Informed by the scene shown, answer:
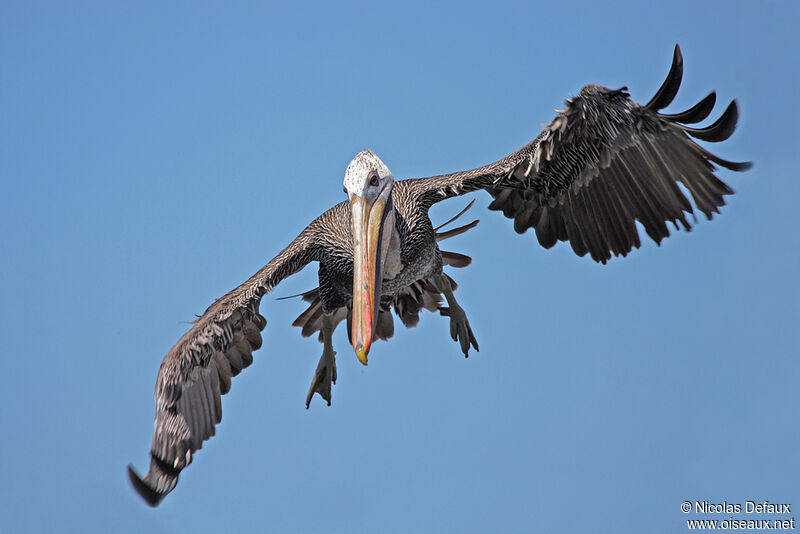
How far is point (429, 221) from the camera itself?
10.2 metres

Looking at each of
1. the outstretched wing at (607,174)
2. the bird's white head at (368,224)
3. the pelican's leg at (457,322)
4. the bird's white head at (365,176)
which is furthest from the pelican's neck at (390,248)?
the pelican's leg at (457,322)

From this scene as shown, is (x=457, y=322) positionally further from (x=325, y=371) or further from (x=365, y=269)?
(x=365, y=269)

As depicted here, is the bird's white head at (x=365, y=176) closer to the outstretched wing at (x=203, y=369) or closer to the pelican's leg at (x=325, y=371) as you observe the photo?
the outstretched wing at (x=203, y=369)

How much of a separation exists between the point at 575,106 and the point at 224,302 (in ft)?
12.7

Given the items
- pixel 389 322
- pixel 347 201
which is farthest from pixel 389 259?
pixel 389 322

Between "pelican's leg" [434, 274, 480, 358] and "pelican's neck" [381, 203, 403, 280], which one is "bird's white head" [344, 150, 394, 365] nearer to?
"pelican's neck" [381, 203, 403, 280]

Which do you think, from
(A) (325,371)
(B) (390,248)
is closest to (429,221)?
(B) (390,248)

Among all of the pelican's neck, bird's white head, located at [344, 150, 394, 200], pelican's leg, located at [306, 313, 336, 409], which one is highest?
bird's white head, located at [344, 150, 394, 200]

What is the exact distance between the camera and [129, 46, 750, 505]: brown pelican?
878 centimetres

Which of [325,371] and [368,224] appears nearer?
[368,224]

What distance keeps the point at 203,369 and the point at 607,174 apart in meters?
4.51

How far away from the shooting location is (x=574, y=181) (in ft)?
32.2

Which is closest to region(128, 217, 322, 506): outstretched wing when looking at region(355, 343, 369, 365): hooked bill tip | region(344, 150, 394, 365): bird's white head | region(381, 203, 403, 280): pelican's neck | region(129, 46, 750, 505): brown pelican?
region(129, 46, 750, 505): brown pelican

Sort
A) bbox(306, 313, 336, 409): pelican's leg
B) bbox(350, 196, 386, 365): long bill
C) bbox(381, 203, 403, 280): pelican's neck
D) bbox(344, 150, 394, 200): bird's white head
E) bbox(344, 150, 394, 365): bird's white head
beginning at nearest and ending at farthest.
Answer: bbox(350, 196, 386, 365): long bill
bbox(344, 150, 394, 365): bird's white head
bbox(344, 150, 394, 200): bird's white head
bbox(381, 203, 403, 280): pelican's neck
bbox(306, 313, 336, 409): pelican's leg
